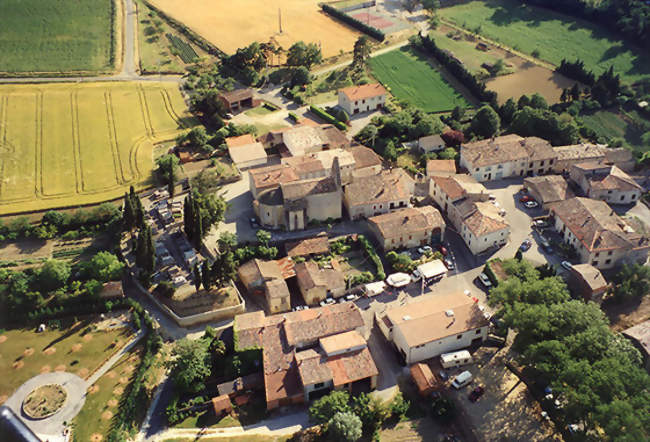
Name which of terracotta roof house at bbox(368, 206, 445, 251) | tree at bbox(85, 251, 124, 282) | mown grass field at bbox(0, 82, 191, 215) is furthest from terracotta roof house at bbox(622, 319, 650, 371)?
mown grass field at bbox(0, 82, 191, 215)

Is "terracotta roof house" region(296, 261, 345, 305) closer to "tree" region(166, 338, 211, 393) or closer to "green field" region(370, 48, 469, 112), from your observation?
"tree" region(166, 338, 211, 393)

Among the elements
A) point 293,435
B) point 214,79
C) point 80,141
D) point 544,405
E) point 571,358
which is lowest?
point 293,435

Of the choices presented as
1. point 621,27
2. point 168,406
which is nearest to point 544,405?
point 168,406

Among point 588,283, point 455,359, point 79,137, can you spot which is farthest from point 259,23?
point 455,359

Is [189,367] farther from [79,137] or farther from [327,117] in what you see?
[327,117]

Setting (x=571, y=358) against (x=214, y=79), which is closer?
(x=571, y=358)

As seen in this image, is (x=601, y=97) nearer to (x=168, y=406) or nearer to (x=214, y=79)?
(x=214, y=79)
